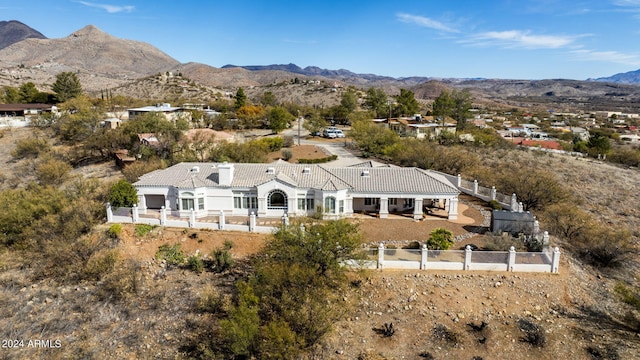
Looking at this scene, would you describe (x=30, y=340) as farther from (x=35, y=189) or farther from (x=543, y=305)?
(x=543, y=305)

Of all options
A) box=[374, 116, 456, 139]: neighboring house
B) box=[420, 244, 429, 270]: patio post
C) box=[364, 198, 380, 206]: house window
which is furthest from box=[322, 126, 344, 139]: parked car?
box=[420, 244, 429, 270]: patio post

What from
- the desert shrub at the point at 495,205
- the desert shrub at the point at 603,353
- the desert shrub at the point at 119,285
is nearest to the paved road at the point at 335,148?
the desert shrub at the point at 495,205

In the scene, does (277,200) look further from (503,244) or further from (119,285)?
(503,244)

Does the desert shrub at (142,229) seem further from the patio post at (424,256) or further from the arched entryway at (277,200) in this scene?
the patio post at (424,256)

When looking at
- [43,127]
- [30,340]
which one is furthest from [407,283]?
[43,127]

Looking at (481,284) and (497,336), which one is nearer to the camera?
(497,336)

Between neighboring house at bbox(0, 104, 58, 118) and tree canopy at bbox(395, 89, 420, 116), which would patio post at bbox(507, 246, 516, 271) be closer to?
tree canopy at bbox(395, 89, 420, 116)
